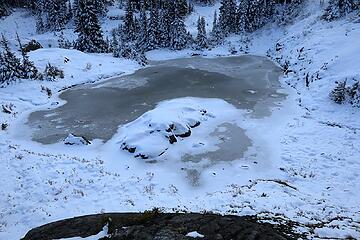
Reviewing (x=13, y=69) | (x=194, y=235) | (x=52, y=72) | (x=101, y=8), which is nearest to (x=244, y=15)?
(x=52, y=72)

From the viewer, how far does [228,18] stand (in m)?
54.1

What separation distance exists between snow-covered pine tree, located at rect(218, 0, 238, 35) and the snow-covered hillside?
26207 millimetres

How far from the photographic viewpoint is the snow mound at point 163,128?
1799 cm

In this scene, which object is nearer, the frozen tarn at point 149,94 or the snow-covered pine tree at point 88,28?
the frozen tarn at point 149,94

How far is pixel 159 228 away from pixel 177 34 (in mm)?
44230

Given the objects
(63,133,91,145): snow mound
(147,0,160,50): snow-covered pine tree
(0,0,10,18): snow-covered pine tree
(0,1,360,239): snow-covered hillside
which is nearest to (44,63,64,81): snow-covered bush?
(0,1,360,239): snow-covered hillside

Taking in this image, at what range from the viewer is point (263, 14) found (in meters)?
50.8

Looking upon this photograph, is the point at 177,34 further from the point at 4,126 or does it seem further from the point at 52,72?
the point at 4,126

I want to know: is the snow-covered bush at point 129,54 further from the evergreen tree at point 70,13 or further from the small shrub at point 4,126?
the evergreen tree at point 70,13

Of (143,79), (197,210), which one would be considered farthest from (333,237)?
(143,79)

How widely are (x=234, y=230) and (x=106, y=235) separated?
3.15m

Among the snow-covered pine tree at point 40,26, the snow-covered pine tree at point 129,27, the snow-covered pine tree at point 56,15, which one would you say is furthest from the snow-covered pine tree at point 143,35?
the snow-covered pine tree at point 40,26

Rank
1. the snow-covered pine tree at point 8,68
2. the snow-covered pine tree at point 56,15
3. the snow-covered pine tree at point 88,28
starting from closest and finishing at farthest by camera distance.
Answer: the snow-covered pine tree at point 8,68 < the snow-covered pine tree at point 88,28 < the snow-covered pine tree at point 56,15

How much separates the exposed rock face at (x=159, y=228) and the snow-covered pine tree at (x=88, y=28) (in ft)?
135
